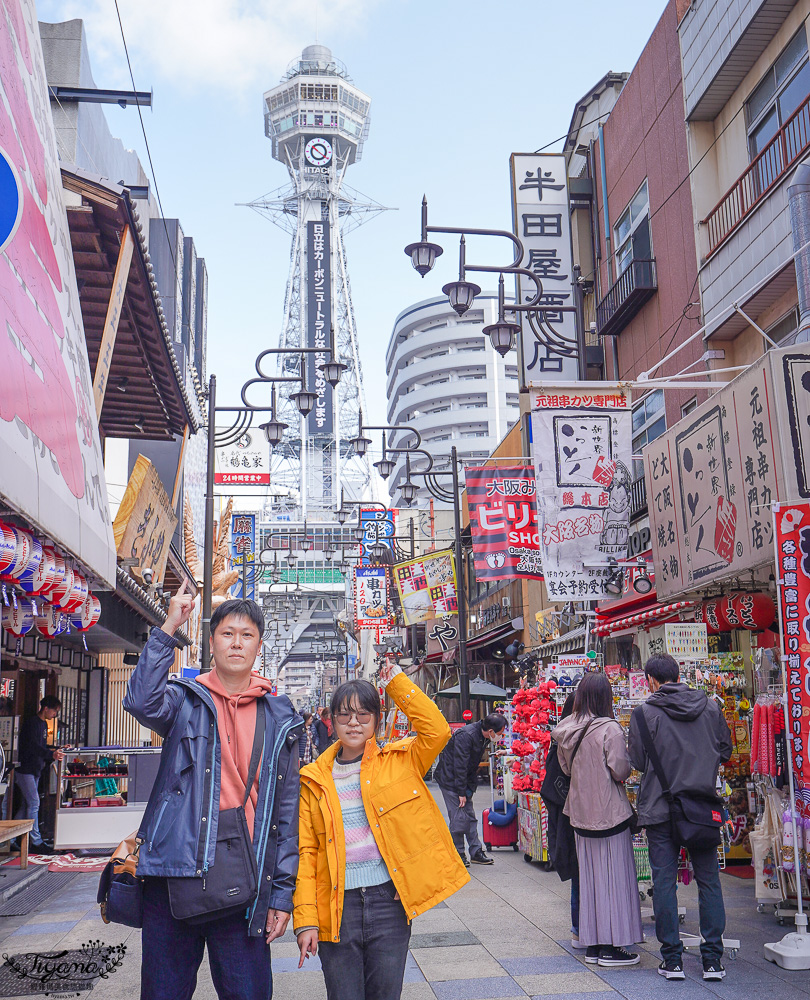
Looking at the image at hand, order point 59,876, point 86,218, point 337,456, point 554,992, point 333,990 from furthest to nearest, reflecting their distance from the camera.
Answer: point 337,456, point 59,876, point 86,218, point 554,992, point 333,990

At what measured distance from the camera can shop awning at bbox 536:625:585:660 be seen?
1790 cm

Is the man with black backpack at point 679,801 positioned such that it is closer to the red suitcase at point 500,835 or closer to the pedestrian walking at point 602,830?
the pedestrian walking at point 602,830

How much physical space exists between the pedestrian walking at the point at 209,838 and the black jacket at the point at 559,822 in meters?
3.75

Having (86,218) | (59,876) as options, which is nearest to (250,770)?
(86,218)

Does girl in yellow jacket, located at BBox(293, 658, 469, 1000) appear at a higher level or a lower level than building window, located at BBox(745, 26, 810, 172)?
lower

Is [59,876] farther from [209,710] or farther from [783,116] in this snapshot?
[783,116]

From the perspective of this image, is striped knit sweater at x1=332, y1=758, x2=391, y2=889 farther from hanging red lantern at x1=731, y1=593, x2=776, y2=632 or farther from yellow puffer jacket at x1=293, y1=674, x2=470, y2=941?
hanging red lantern at x1=731, y1=593, x2=776, y2=632

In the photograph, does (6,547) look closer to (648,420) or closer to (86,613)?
(86,613)

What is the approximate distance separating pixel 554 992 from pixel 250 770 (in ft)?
10.6

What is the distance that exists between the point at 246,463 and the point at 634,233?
2605 centimetres

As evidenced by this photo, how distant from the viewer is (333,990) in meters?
3.84

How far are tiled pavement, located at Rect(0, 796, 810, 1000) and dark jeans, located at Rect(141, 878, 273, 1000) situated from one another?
2549 mm

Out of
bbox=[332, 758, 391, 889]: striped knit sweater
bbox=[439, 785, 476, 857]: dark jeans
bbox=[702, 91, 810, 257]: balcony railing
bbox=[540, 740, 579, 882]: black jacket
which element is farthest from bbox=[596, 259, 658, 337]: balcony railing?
bbox=[332, 758, 391, 889]: striped knit sweater

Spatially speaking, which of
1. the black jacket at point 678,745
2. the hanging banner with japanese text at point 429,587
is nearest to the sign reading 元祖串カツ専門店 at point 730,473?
the black jacket at point 678,745
